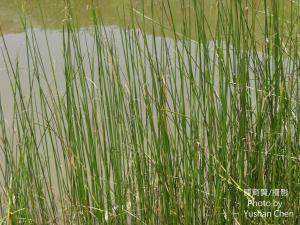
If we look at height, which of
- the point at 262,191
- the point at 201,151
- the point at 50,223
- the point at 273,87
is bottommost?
the point at 50,223

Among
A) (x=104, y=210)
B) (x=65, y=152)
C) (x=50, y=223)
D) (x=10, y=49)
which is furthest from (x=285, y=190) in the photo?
(x=10, y=49)

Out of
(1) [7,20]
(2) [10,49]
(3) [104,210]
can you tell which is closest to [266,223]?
(3) [104,210]

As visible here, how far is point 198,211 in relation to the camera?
159cm

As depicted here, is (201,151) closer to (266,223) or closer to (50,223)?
(266,223)

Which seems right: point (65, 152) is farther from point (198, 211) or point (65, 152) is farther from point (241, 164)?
point (241, 164)

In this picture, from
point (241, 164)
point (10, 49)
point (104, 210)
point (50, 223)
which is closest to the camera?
point (241, 164)

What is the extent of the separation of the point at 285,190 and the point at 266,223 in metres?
0.10

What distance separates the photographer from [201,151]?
147 centimetres

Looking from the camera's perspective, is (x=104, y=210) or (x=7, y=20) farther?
(x=7, y=20)

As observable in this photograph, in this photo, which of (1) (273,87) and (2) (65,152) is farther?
(2) (65,152)

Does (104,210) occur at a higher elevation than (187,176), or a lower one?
lower

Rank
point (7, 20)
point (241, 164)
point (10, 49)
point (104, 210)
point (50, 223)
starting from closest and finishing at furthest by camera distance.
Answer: point (241, 164)
point (104, 210)
point (50, 223)
point (10, 49)
point (7, 20)

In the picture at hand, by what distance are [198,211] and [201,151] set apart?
222mm

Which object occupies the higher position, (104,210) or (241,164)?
(241,164)
